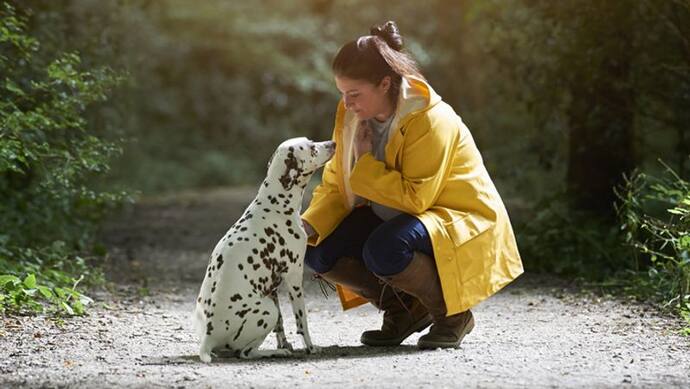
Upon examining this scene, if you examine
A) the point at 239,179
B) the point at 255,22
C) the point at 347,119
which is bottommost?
the point at 239,179

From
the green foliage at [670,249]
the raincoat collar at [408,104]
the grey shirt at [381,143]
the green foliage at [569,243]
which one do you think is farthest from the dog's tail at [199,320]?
the green foliage at [569,243]

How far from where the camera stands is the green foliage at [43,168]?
6691 mm

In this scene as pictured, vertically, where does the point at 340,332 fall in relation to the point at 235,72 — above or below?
below

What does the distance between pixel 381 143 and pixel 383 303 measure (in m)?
0.91

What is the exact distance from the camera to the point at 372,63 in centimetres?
527

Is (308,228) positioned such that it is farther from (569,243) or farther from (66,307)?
(569,243)

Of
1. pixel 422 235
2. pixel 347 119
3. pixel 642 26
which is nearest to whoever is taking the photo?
pixel 422 235

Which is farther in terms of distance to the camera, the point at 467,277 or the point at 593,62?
the point at 593,62

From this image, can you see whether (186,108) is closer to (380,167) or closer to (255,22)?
(255,22)

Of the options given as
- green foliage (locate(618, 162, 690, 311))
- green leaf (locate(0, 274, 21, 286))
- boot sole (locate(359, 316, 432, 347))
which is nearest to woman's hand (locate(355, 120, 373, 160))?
boot sole (locate(359, 316, 432, 347))

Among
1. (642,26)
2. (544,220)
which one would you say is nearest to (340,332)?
(544,220)

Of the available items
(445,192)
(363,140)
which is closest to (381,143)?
(363,140)

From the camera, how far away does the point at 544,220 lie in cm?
895

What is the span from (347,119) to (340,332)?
1.41 meters
